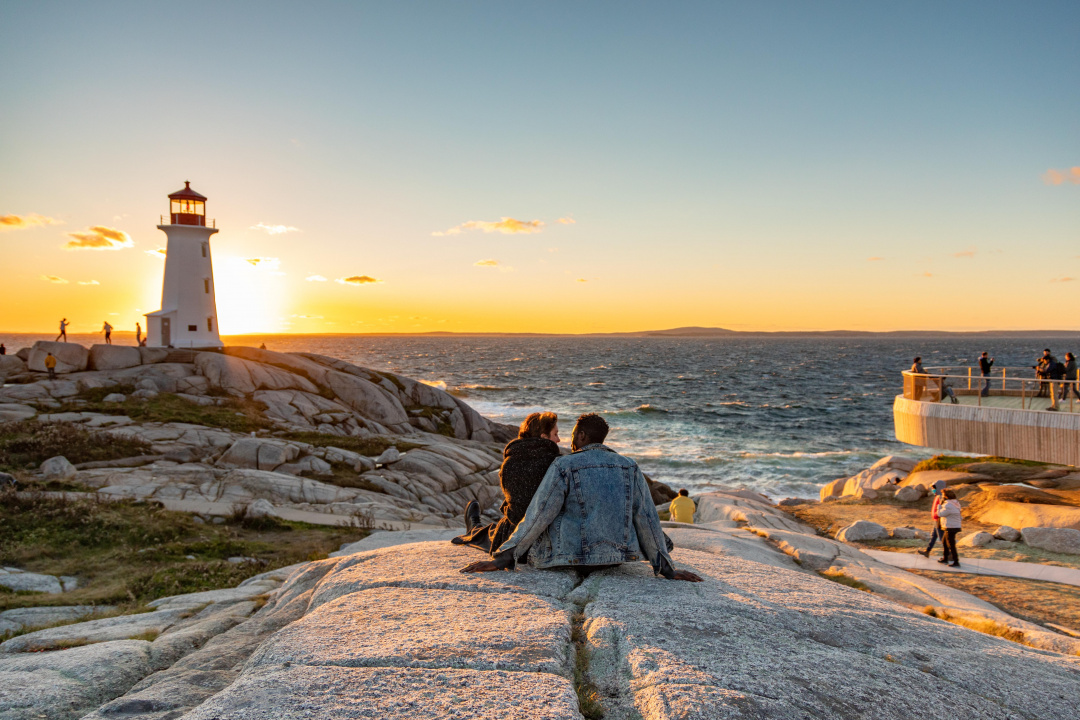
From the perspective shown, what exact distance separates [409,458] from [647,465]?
15.7 meters

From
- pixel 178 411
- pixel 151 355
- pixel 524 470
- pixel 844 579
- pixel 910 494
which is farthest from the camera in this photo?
pixel 151 355

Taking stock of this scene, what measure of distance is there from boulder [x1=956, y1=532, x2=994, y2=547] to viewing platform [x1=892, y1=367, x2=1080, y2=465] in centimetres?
487

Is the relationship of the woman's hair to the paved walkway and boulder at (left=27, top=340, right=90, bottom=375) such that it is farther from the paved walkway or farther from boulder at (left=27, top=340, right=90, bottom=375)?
boulder at (left=27, top=340, right=90, bottom=375)

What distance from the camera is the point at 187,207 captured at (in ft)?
124

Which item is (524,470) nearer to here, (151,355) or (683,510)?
(683,510)

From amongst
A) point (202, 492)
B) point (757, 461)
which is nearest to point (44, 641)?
point (202, 492)

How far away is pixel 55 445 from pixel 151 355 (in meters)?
15.4

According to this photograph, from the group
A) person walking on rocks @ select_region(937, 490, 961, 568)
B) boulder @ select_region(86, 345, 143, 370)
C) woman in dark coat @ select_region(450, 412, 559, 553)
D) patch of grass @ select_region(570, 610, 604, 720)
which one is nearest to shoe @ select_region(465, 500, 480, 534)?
woman in dark coat @ select_region(450, 412, 559, 553)

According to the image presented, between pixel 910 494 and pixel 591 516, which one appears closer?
pixel 591 516

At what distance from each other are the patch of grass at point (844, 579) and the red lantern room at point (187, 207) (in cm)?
3946

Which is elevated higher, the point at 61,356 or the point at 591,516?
the point at 61,356

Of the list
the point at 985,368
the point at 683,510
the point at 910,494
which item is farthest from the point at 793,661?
the point at 985,368

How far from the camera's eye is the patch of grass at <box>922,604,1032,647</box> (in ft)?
22.8

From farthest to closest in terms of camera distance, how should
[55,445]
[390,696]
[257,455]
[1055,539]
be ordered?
1. [257,455]
2. [55,445]
3. [1055,539]
4. [390,696]
